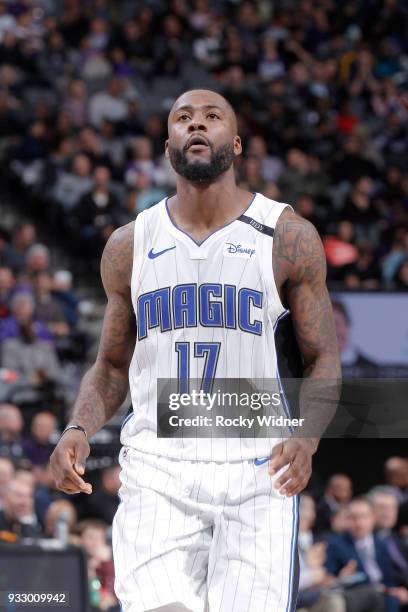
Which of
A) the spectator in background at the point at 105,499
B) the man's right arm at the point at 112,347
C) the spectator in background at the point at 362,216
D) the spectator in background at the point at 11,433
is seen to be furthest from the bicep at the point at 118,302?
the spectator in background at the point at 362,216

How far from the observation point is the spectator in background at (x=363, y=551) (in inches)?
309

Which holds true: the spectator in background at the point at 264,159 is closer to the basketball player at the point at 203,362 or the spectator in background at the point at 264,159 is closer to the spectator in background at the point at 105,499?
the spectator in background at the point at 105,499

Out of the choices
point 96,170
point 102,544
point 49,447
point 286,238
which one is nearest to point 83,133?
point 96,170

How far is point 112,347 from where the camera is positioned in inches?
168

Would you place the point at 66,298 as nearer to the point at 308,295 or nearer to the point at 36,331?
the point at 36,331

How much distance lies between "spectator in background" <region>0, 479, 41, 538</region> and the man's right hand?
11.6 feet

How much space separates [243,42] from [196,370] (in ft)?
39.1

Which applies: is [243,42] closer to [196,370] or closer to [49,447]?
[49,447]

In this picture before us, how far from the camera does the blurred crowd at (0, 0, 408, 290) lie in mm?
12141

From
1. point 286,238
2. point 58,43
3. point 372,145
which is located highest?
point 58,43

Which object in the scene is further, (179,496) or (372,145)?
(372,145)

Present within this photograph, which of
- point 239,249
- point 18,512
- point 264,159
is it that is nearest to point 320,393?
point 239,249

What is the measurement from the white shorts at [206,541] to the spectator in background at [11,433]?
4521 millimetres

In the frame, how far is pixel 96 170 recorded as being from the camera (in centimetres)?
1195
